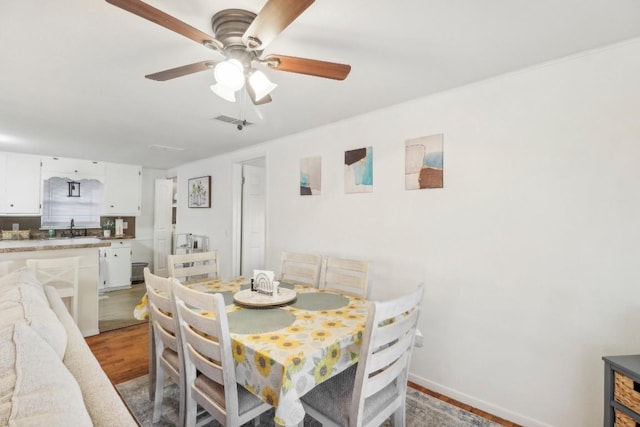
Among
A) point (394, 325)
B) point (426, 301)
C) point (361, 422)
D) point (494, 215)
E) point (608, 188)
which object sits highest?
point (608, 188)

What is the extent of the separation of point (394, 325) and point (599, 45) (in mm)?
1858

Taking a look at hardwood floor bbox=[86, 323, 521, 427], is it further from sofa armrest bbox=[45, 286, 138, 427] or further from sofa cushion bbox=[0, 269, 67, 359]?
sofa armrest bbox=[45, 286, 138, 427]

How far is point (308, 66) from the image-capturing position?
4.75ft

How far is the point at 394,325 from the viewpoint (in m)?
1.28

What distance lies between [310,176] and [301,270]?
3.61 ft

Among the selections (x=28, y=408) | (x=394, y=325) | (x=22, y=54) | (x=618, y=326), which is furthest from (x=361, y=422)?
(x=22, y=54)

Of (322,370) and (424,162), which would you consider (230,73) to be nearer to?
(322,370)

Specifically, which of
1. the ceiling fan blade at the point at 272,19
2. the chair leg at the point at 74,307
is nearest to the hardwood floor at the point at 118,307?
the chair leg at the point at 74,307

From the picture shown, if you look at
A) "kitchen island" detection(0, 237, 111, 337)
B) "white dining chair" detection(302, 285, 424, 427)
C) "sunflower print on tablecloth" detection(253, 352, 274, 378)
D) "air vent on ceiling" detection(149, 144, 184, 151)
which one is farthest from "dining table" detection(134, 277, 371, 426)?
"air vent on ceiling" detection(149, 144, 184, 151)

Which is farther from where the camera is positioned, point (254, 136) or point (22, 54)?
point (254, 136)

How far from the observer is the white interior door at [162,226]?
6.02m

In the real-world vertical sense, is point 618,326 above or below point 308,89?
below

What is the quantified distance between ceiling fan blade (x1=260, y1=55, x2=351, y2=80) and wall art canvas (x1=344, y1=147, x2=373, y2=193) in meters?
1.30

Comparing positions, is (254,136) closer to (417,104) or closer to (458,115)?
(417,104)
